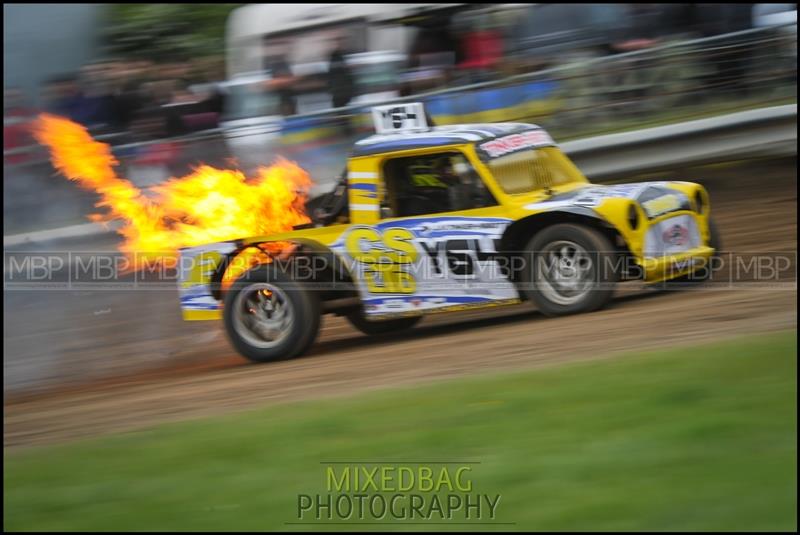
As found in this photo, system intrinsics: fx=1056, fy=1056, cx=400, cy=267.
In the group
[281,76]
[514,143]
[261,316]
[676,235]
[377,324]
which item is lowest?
[377,324]

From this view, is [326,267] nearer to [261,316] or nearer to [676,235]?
[261,316]

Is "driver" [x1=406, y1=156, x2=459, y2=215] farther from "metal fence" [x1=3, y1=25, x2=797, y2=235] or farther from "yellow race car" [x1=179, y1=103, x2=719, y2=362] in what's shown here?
"metal fence" [x1=3, y1=25, x2=797, y2=235]

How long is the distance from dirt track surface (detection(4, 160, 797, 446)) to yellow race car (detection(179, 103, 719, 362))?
0.32 metres

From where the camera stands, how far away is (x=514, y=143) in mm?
8867

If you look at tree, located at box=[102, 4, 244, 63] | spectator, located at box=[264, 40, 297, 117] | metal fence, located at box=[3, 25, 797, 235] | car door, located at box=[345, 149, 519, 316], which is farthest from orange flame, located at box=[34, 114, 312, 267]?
tree, located at box=[102, 4, 244, 63]

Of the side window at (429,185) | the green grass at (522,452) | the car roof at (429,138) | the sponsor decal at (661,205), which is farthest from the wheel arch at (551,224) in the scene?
the green grass at (522,452)

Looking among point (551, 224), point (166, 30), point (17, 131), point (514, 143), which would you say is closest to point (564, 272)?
point (551, 224)

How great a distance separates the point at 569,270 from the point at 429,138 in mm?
1583

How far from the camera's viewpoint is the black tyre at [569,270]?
810 centimetres

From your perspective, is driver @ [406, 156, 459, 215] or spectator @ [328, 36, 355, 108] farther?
spectator @ [328, 36, 355, 108]

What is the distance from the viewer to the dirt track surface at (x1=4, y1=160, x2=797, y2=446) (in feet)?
23.2

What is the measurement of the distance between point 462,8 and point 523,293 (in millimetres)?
5554

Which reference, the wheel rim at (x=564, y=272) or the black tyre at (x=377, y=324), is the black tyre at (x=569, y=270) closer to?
the wheel rim at (x=564, y=272)

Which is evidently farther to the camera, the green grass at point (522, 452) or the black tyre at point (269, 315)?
the black tyre at point (269, 315)
